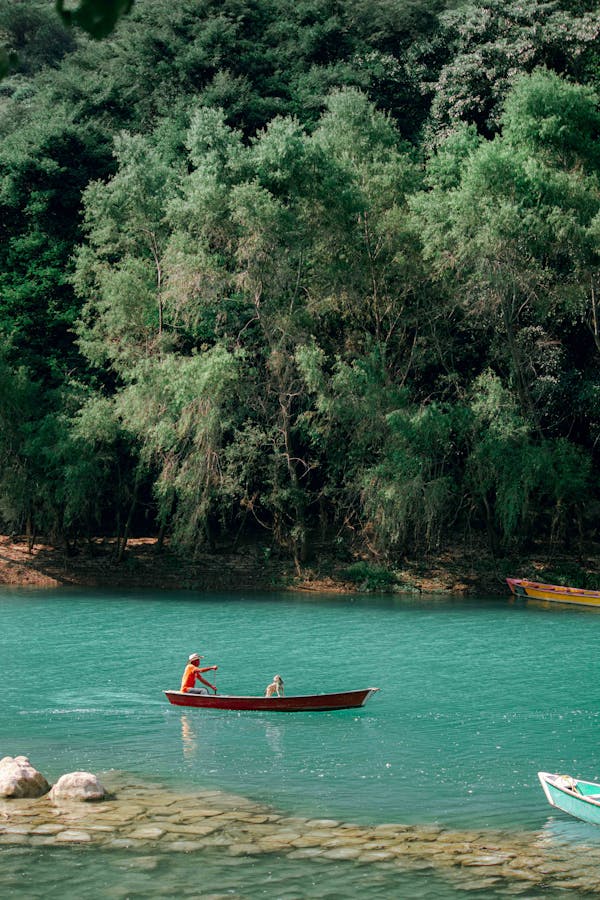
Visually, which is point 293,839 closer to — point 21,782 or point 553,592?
point 21,782

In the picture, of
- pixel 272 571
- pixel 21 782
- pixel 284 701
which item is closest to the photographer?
pixel 21 782

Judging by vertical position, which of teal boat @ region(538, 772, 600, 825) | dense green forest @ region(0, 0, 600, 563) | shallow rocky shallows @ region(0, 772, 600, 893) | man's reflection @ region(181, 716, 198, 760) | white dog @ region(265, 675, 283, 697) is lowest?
shallow rocky shallows @ region(0, 772, 600, 893)

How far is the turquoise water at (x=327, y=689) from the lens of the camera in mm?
17297

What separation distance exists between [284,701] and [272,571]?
2187 centimetres

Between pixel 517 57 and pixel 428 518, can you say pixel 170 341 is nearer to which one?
pixel 428 518

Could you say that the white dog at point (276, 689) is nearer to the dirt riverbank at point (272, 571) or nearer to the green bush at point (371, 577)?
the dirt riverbank at point (272, 571)

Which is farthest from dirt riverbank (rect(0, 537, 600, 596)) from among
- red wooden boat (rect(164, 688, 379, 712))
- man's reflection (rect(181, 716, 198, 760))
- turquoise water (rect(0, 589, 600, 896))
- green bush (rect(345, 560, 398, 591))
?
man's reflection (rect(181, 716, 198, 760))

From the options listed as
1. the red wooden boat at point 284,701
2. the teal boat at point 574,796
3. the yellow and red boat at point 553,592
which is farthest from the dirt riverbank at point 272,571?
the teal boat at point 574,796

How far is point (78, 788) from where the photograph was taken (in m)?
15.9

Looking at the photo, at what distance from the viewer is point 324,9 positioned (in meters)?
58.5

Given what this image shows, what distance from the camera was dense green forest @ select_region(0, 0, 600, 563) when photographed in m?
39.4

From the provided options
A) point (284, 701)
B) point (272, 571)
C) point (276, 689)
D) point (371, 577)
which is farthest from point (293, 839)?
point (272, 571)

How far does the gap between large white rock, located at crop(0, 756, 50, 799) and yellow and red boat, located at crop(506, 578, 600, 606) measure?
25.4 m

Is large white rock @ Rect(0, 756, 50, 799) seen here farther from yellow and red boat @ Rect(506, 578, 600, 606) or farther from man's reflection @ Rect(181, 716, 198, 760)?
yellow and red boat @ Rect(506, 578, 600, 606)
